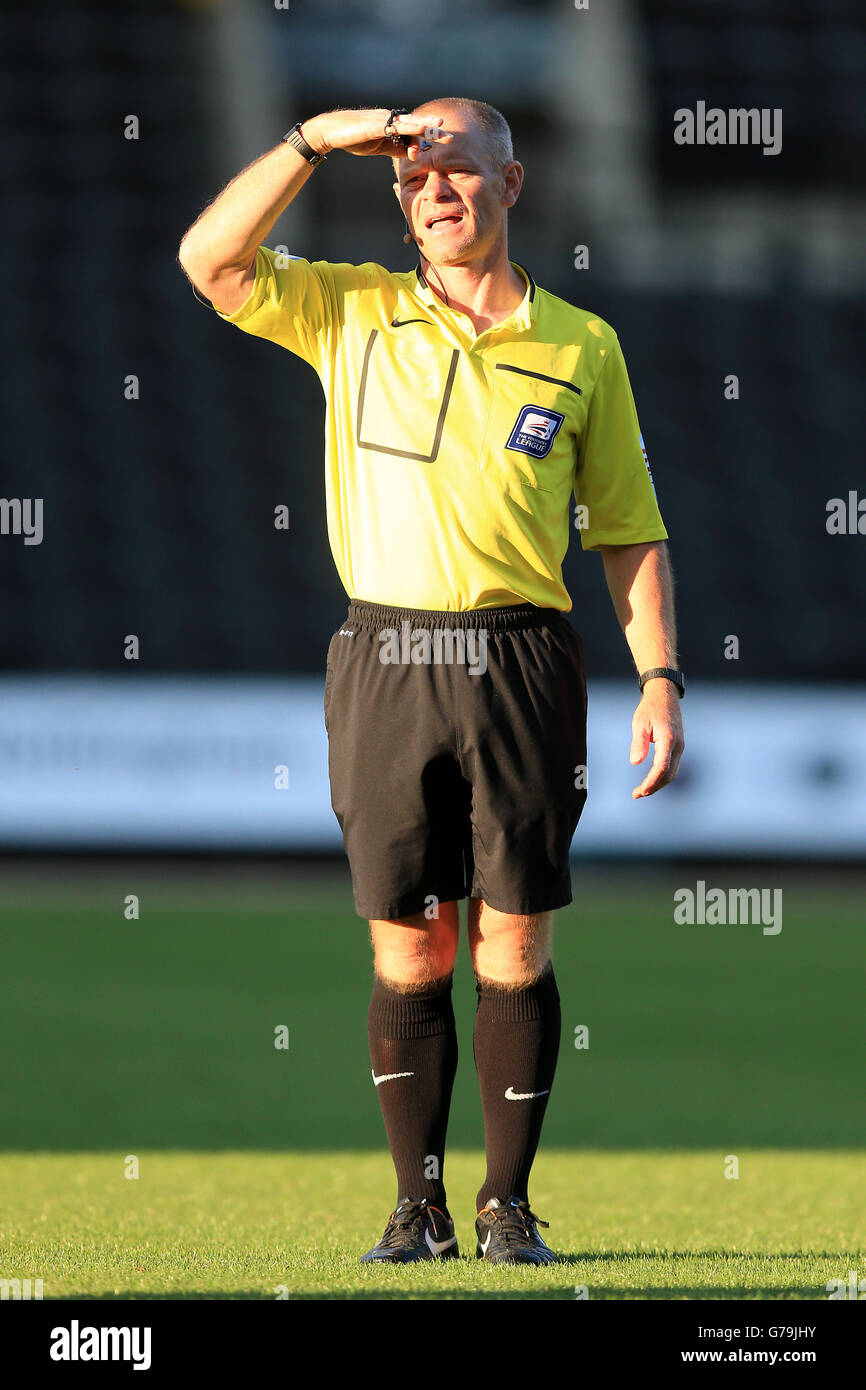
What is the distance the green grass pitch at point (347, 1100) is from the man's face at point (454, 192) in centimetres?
154

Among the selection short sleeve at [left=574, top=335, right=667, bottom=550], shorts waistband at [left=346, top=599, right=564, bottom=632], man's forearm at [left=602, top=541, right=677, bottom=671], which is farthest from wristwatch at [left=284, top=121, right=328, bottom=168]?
man's forearm at [left=602, top=541, right=677, bottom=671]

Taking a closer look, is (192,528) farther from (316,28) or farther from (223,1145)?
(223,1145)

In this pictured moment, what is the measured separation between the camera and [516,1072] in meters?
2.71

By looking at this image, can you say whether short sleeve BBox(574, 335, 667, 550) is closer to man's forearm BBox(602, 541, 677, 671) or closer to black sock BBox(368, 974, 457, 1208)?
man's forearm BBox(602, 541, 677, 671)

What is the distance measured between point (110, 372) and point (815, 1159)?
7.78 meters

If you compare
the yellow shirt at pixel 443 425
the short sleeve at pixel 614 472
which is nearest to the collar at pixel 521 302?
the yellow shirt at pixel 443 425

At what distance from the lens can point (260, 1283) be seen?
8.32 feet

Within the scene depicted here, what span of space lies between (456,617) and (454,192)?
25.2 inches

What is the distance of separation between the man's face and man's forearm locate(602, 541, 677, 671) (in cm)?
55

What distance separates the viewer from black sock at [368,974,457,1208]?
8.87 ft

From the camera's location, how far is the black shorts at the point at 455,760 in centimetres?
259

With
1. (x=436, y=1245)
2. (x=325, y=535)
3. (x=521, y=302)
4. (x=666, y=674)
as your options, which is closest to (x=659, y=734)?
(x=666, y=674)

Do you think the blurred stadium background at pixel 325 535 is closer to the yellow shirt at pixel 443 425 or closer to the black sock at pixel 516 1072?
the black sock at pixel 516 1072

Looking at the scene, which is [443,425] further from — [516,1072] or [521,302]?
[516,1072]
